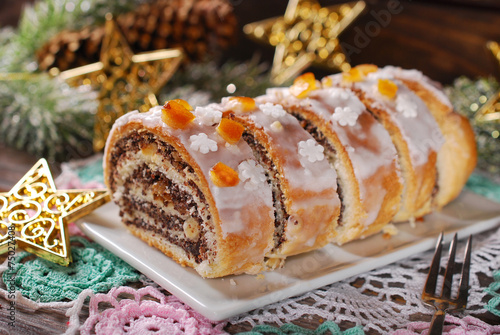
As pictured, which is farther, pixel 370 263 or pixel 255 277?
pixel 370 263

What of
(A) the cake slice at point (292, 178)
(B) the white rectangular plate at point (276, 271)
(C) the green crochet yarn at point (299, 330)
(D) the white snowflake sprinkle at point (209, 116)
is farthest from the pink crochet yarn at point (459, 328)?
(D) the white snowflake sprinkle at point (209, 116)

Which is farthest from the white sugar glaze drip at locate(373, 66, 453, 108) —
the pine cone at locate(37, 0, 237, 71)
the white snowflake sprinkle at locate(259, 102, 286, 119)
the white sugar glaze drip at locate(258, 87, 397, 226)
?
the pine cone at locate(37, 0, 237, 71)

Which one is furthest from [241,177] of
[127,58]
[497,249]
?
[127,58]

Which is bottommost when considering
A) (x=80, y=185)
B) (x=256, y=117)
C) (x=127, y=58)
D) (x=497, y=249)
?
(x=80, y=185)

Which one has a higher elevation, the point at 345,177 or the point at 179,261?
the point at 345,177

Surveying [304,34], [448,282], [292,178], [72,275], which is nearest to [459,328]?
[448,282]

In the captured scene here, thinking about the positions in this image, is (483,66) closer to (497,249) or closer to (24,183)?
(497,249)
